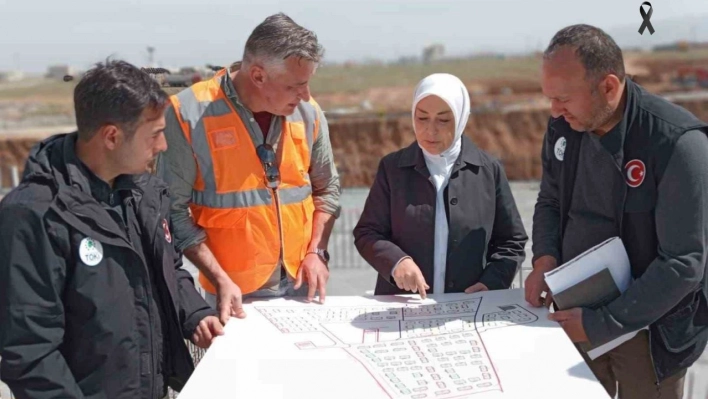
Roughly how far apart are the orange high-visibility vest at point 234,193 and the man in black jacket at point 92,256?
1.87 ft

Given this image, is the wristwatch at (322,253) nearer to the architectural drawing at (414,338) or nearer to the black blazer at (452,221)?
the black blazer at (452,221)

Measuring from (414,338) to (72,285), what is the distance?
1.29m

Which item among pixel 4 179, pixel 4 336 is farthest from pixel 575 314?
pixel 4 179

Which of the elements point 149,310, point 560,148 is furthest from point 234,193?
point 560,148

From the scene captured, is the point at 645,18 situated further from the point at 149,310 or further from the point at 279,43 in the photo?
Result: the point at 149,310

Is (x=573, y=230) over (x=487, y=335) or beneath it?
over

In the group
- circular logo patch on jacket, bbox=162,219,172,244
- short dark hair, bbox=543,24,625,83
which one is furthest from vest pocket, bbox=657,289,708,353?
circular logo patch on jacket, bbox=162,219,172,244

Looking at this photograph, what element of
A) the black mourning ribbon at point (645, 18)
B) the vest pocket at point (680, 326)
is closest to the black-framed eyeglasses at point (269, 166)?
the vest pocket at point (680, 326)

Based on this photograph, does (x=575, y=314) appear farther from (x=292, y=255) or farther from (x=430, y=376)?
(x=292, y=255)

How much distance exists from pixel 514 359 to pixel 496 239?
1.03 metres

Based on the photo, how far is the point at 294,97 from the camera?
138 inches

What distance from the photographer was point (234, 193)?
3551mm

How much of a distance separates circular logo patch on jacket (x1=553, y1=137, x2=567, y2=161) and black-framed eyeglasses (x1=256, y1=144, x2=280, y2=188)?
4.26ft

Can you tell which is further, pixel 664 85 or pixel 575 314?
pixel 664 85
